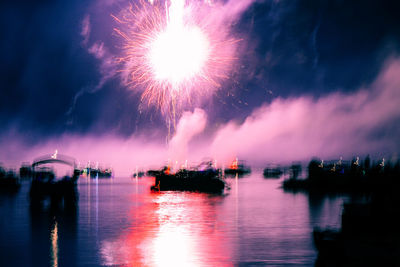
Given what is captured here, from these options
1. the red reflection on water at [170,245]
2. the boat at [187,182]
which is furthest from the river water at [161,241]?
the boat at [187,182]

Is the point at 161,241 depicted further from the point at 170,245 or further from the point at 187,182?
the point at 187,182

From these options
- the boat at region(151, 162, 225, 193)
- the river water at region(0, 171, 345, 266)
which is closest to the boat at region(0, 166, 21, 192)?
the boat at region(151, 162, 225, 193)

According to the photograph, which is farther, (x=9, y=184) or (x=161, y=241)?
(x=9, y=184)

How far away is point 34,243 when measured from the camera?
34.0m

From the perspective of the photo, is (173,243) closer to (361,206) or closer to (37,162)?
(361,206)

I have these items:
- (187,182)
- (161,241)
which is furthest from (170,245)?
(187,182)

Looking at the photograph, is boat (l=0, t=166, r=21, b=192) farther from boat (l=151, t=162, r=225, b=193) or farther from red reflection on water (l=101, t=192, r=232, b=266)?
red reflection on water (l=101, t=192, r=232, b=266)

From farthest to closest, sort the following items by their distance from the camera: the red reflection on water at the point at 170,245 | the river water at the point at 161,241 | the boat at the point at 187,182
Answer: the boat at the point at 187,182 → the river water at the point at 161,241 → the red reflection on water at the point at 170,245

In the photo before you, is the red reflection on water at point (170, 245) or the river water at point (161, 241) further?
the river water at point (161, 241)

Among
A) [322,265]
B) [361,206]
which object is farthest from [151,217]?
[322,265]

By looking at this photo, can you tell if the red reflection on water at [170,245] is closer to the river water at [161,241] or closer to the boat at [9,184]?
the river water at [161,241]

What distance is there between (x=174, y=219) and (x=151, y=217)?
4.36 metres

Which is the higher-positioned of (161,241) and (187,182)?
(161,241)

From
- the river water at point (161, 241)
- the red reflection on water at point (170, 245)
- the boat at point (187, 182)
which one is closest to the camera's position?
the red reflection on water at point (170, 245)
